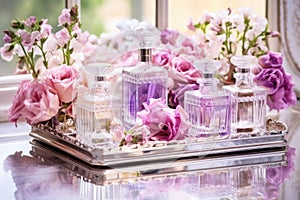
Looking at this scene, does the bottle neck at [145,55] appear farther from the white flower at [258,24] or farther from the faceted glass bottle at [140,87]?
the white flower at [258,24]

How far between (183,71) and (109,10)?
0.47m

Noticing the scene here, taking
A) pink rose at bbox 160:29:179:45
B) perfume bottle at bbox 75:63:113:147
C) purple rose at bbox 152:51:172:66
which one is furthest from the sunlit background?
perfume bottle at bbox 75:63:113:147

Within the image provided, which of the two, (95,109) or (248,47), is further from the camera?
(248,47)

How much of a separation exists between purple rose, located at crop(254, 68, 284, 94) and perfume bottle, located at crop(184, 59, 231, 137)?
0.19 meters

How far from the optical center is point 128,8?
213 centimetres

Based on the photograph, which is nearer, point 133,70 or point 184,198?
point 184,198

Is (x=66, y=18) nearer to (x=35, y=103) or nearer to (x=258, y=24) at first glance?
(x=35, y=103)

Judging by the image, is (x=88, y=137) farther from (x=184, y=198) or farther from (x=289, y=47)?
(x=289, y=47)

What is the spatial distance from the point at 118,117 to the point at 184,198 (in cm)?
34

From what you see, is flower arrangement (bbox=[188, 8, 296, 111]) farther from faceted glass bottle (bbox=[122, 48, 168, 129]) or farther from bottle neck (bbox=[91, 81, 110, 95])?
bottle neck (bbox=[91, 81, 110, 95])

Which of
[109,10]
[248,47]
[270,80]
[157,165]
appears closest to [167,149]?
[157,165]

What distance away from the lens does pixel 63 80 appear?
159 cm

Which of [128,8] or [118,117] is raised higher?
[128,8]

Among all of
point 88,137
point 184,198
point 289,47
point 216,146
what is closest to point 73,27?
point 88,137
